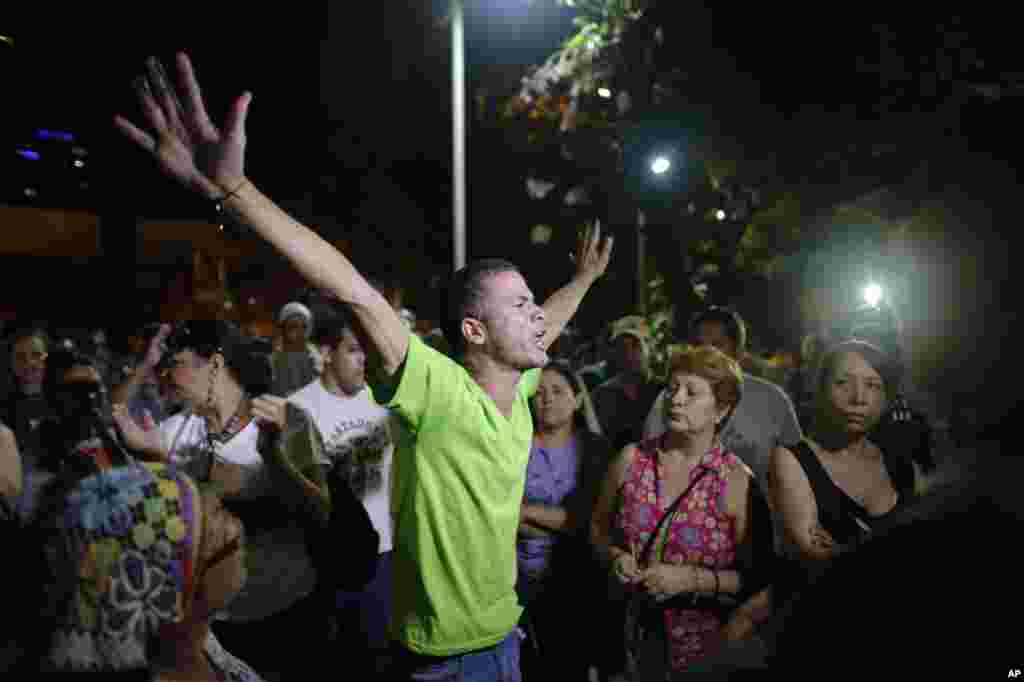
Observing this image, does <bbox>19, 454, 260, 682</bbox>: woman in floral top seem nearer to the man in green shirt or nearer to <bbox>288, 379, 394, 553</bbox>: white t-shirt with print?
the man in green shirt

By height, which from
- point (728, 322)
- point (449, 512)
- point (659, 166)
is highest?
point (659, 166)

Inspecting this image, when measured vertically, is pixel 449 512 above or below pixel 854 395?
below

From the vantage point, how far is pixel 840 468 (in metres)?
3.44

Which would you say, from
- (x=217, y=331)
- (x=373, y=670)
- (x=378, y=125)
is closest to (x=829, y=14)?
(x=217, y=331)

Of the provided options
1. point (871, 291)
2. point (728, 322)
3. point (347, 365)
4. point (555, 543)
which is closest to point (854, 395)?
point (555, 543)

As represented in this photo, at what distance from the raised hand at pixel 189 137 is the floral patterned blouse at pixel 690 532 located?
2.39 metres

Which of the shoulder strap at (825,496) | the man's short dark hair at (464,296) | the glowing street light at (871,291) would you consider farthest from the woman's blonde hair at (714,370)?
the glowing street light at (871,291)

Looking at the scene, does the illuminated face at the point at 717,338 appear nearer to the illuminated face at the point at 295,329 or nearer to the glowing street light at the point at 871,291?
the illuminated face at the point at 295,329

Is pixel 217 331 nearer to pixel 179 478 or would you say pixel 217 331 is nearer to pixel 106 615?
pixel 179 478

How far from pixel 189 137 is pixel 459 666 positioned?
1.80 meters

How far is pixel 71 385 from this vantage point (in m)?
2.79

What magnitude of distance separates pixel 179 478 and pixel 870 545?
6.53ft

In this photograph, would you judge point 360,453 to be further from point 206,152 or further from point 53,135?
point 53,135

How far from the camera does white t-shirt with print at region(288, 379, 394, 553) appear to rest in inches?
161
